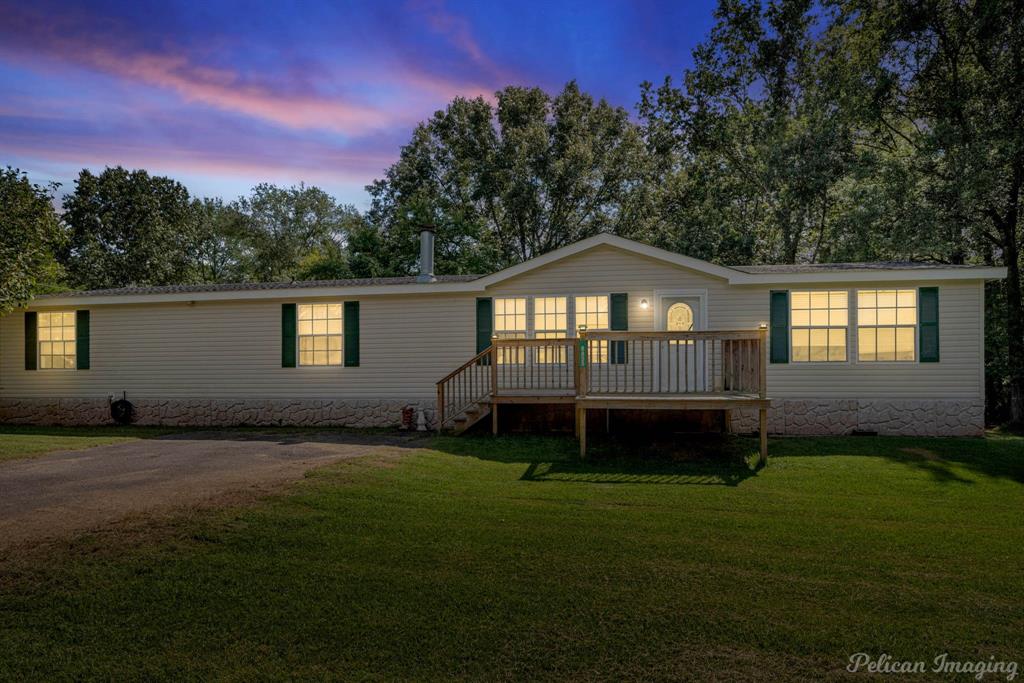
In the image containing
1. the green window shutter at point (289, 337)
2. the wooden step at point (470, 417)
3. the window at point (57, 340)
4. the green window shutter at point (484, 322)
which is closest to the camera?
the wooden step at point (470, 417)

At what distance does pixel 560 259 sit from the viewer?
11.4 meters

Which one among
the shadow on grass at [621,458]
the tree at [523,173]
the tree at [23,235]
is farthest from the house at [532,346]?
the tree at [523,173]

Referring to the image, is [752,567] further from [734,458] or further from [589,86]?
[589,86]

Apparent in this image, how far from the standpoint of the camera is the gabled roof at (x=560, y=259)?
10.3 meters

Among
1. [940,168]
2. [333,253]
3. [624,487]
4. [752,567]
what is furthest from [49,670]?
[333,253]

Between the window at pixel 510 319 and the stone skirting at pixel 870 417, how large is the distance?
175 inches

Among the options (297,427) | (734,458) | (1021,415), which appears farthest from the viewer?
(1021,415)

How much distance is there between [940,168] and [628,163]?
13.5 m

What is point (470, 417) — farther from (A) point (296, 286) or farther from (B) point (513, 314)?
(A) point (296, 286)

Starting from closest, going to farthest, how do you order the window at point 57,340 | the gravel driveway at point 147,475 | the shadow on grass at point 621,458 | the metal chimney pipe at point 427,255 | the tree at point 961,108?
the gravel driveway at point 147,475
the shadow on grass at point 621,458
the metal chimney pipe at point 427,255
the window at point 57,340
the tree at point 961,108

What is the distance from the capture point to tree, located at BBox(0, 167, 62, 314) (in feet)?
40.1

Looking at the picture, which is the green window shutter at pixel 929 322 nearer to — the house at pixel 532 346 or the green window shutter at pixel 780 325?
the house at pixel 532 346

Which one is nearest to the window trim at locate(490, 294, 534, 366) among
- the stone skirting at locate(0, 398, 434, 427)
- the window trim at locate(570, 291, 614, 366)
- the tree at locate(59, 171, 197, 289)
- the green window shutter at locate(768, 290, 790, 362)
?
the window trim at locate(570, 291, 614, 366)

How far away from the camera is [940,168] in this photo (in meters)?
15.8
